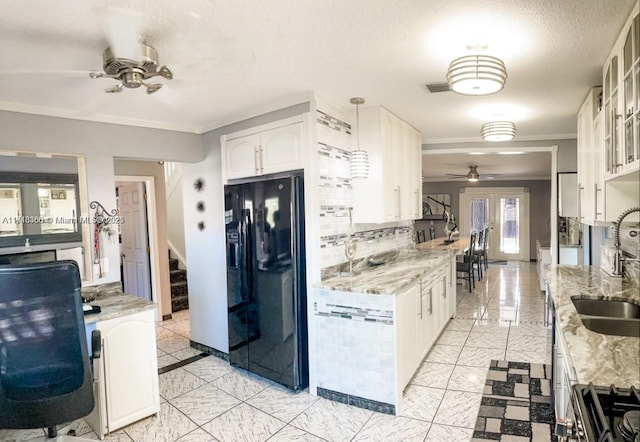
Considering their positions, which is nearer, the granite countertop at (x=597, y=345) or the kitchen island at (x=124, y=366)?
the granite countertop at (x=597, y=345)

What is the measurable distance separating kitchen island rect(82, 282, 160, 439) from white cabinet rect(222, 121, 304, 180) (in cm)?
137

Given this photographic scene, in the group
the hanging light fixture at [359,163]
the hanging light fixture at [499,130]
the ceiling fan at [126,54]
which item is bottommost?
the hanging light fixture at [359,163]

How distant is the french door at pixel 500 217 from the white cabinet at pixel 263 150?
27.9 ft

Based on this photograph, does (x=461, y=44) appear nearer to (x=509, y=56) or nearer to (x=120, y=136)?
(x=509, y=56)

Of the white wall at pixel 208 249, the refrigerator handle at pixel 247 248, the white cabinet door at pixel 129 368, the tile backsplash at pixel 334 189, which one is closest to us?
the white cabinet door at pixel 129 368

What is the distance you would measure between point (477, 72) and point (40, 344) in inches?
101

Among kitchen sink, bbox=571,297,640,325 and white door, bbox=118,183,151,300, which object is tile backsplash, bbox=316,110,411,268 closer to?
kitchen sink, bbox=571,297,640,325

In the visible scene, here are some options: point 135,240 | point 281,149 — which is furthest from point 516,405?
point 135,240

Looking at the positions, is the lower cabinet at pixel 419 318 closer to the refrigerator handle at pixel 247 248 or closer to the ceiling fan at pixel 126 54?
the refrigerator handle at pixel 247 248

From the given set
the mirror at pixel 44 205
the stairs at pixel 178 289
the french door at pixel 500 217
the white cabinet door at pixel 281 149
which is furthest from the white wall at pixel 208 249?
the french door at pixel 500 217

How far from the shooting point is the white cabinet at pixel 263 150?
304cm

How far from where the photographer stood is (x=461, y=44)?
204 cm

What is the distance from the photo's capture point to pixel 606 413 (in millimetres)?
1108

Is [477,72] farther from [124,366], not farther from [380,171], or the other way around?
[124,366]
